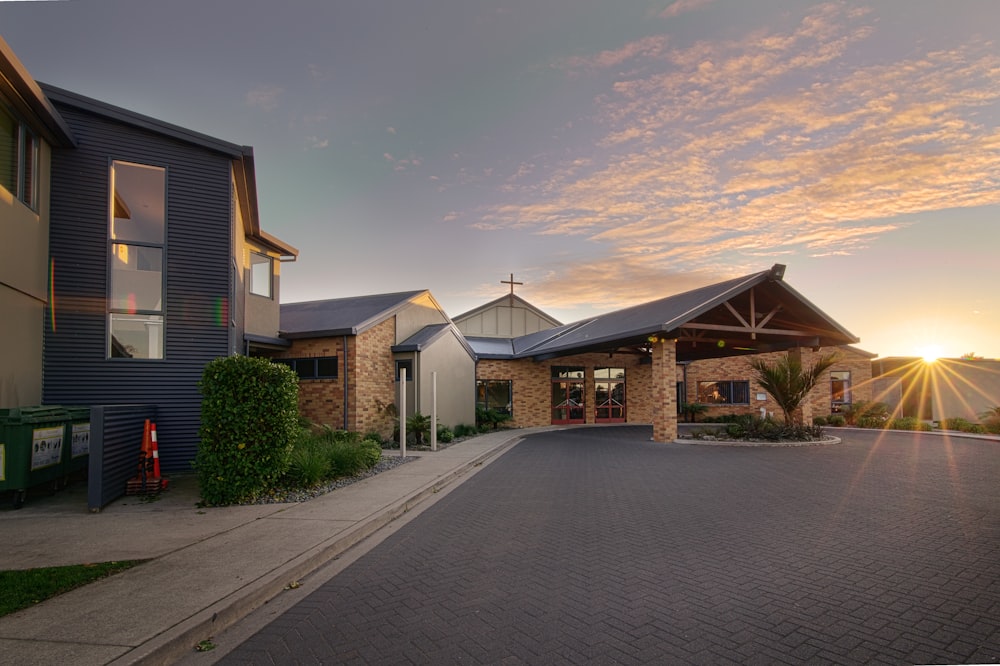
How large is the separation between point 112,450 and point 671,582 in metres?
8.08

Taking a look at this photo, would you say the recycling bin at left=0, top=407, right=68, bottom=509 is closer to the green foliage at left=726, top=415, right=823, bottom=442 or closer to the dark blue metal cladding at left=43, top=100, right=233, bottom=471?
the dark blue metal cladding at left=43, top=100, right=233, bottom=471

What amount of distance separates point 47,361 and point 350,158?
30.8 feet

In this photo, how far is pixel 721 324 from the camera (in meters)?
22.6

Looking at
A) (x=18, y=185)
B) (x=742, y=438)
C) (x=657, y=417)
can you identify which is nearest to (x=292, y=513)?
(x=18, y=185)

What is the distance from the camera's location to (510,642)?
3.85 metres

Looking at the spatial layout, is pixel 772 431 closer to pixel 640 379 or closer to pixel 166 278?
pixel 640 379

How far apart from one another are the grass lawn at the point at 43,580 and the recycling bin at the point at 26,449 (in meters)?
3.45

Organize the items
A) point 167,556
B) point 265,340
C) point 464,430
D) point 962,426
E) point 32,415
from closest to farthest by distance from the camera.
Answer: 1. point 167,556
2. point 32,415
3. point 265,340
4. point 464,430
5. point 962,426

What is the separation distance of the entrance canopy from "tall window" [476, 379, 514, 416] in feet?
4.04

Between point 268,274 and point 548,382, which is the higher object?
Answer: point 268,274

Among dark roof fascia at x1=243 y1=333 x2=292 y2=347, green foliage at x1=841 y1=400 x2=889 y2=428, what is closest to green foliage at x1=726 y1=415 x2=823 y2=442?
green foliage at x1=841 y1=400 x2=889 y2=428

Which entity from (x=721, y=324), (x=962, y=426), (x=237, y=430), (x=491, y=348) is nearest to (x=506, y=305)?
(x=491, y=348)

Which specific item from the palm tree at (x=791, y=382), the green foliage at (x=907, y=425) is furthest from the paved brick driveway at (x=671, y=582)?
the green foliage at (x=907, y=425)

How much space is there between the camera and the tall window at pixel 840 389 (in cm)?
2992
